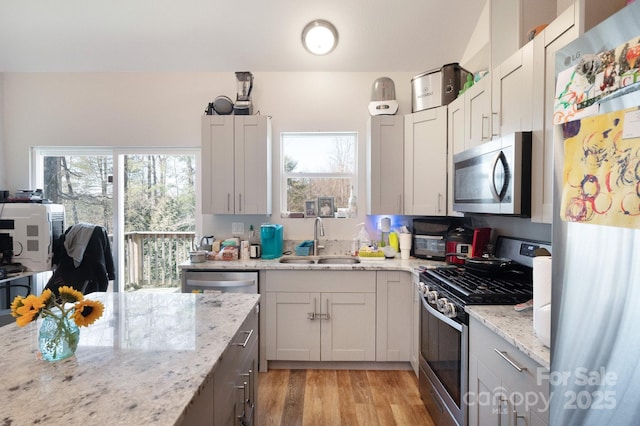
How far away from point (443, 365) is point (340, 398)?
2.87ft

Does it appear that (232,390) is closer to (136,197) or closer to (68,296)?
(68,296)

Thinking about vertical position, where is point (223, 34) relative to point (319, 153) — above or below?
above

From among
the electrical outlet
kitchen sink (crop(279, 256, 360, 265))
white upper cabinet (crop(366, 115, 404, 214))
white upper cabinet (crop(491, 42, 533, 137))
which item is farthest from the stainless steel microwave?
the electrical outlet

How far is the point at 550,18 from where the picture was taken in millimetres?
1769

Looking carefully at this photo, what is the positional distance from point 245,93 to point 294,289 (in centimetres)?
193

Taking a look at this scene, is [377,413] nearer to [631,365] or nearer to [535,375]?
[535,375]

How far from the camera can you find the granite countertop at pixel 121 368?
26.7 inches

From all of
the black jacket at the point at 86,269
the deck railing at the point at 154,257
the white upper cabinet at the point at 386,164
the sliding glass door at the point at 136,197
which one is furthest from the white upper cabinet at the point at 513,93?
the black jacket at the point at 86,269

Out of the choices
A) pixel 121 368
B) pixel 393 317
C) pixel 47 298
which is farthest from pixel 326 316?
pixel 47 298

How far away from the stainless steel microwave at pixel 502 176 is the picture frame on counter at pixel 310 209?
1558 millimetres

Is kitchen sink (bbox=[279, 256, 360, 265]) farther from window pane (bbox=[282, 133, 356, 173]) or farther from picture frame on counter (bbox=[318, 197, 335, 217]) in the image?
window pane (bbox=[282, 133, 356, 173])

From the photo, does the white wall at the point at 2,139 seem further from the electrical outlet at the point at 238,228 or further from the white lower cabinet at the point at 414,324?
the white lower cabinet at the point at 414,324

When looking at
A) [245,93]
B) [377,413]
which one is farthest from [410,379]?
[245,93]

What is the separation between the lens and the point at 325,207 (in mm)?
3215
